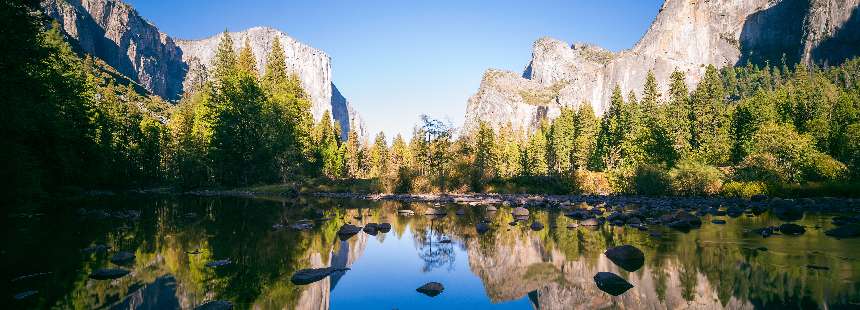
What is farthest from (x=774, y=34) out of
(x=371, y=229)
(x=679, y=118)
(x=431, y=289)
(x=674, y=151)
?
(x=431, y=289)

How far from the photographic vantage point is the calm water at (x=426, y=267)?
7762 mm

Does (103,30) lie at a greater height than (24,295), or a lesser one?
greater

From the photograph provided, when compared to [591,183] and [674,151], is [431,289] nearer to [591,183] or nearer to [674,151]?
[591,183]

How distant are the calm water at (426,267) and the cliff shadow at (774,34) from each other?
208m

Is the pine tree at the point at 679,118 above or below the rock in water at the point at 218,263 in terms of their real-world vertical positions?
above

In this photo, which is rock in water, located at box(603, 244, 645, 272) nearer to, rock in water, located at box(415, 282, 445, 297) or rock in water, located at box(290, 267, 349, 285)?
rock in water, located at box(415, 282, 445, 297)

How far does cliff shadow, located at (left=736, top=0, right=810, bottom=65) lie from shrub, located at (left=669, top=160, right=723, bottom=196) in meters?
183

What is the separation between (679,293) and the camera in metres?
8.24

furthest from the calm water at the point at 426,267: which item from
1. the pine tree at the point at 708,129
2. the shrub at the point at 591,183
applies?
the pine tree at the point at 708,129

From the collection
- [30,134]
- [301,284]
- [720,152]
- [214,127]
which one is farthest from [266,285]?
[720,152]

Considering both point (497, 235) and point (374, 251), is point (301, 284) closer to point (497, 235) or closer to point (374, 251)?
point (374, 251)

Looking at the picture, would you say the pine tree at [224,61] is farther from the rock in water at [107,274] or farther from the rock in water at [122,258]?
the rock in water at [107,274]

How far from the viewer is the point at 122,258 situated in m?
10.8

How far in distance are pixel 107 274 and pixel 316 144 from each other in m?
62.3
